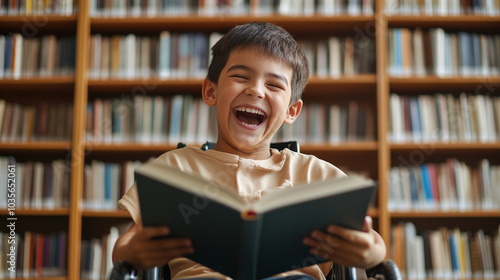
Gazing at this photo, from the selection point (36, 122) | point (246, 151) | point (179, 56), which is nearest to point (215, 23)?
point (179, 56)

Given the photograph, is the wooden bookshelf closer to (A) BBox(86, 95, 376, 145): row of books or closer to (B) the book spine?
(A) BBox(86, 95, 376, 145): row of books

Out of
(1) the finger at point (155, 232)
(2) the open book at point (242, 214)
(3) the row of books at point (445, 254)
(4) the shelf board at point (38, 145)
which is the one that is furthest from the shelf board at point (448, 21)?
(1) the finger at point (155, 232)

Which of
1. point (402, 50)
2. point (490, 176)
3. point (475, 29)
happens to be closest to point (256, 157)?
point (402, 50)

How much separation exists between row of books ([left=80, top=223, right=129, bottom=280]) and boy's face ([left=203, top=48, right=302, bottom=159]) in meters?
1.56

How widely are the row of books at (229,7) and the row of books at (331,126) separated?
0.50 metres

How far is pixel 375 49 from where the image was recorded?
8.86ft

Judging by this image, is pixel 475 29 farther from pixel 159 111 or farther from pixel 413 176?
pixel 159 111

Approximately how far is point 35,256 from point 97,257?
322 mm

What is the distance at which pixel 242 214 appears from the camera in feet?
2.67

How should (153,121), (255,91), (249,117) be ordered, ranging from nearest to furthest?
(255,91), (249,117), (153,121)

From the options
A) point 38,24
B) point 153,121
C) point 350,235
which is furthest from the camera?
point 38,24

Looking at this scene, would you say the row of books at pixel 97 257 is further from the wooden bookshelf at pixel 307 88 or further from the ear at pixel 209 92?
the ear at pixel 209 92

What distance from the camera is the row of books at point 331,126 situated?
2.71 m

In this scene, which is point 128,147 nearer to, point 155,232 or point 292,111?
point 292,111
